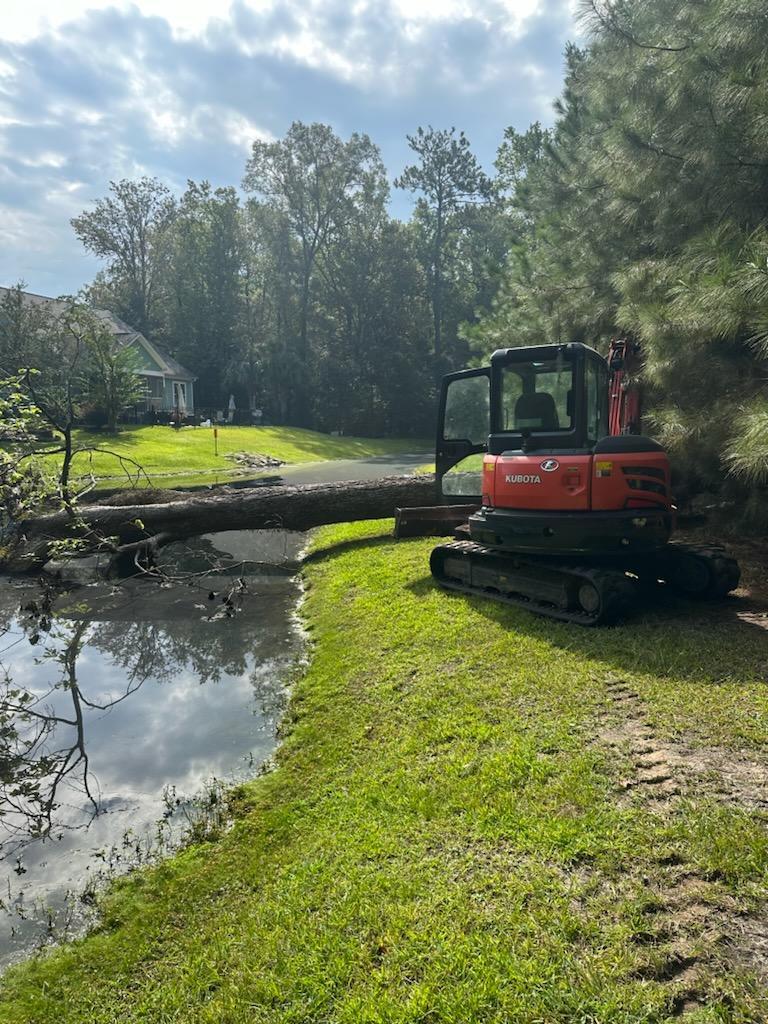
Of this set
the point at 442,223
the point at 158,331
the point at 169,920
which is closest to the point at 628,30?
the point at 169,920

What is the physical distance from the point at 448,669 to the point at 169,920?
3122mm

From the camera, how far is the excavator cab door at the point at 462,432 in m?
8.28

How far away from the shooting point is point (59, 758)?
522 cm

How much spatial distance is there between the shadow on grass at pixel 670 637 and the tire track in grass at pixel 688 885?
3.30 feet

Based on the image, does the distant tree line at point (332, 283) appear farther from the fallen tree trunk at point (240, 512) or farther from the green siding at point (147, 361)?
the fallen tree trunk at point (240, 512)

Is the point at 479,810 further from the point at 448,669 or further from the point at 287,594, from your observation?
the point at 287,594

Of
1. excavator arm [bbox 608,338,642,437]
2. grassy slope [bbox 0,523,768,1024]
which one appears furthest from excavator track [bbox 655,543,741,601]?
excavator arm [bbox 608,338,642,437]

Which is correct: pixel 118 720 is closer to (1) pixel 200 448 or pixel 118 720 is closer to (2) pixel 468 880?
(2) pixel 468 880

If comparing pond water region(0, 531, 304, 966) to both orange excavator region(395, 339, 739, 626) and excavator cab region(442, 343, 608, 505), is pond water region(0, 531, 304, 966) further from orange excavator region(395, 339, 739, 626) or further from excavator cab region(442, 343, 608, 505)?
excavator cab region(442, 343, 608, 505)

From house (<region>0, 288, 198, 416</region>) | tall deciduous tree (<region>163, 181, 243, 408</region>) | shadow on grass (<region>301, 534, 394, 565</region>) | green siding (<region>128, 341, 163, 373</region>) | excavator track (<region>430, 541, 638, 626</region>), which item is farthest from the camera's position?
tall deciduous tree (<region>163, 181, 243, 408</region>)

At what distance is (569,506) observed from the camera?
6.45 meters

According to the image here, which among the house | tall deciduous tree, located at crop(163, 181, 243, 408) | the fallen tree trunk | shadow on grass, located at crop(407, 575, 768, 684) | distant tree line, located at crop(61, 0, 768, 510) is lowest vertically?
shadow on grass, located at crop(407, 575, 768, 684)

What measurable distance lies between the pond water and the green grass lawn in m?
9.71

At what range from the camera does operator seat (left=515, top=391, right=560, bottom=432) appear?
22.9 feet
